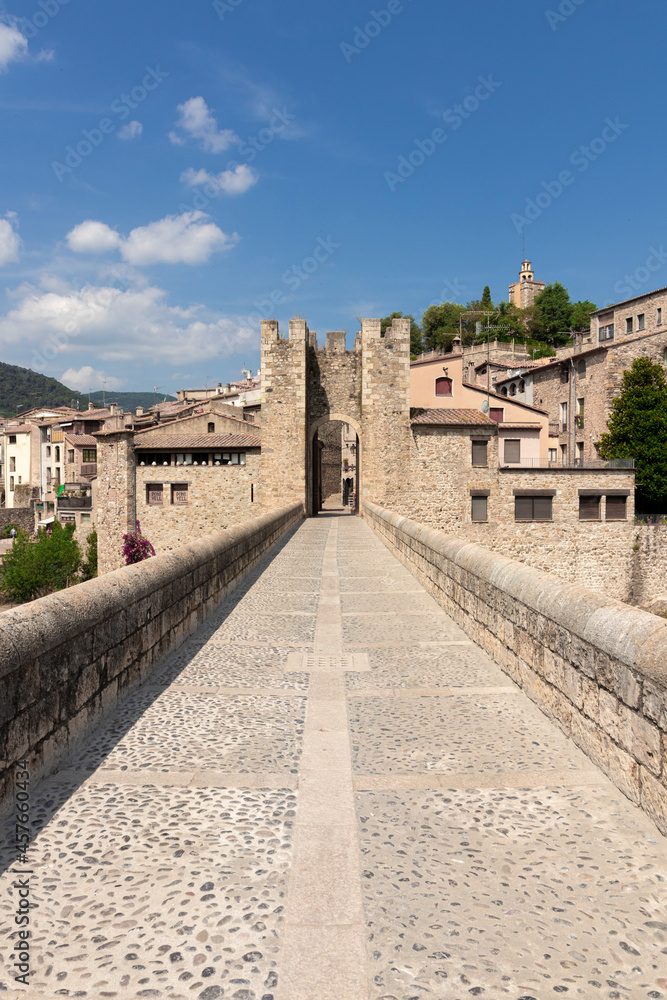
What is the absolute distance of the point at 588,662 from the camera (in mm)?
3641

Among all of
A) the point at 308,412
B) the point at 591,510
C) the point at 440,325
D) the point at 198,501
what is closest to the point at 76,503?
the point at 198,501

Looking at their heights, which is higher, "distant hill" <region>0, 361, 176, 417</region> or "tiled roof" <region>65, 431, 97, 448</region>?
"distant hill" <region>0, 361, 176, 417</region>

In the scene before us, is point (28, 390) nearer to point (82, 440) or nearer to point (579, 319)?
point (82, 440)

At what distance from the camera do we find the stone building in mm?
112938

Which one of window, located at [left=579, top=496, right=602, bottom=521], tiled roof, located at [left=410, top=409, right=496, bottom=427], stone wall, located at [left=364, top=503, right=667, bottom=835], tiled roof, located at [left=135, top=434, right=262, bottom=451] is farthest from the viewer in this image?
tiled roof, located at [left=135, top=434, right=262, bottom=451]

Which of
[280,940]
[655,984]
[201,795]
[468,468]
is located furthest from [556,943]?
[468,468]

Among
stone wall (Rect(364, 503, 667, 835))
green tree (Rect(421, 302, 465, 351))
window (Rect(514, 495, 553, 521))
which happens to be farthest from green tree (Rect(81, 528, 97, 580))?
green tree (Rect(421, 302, 465, 351))

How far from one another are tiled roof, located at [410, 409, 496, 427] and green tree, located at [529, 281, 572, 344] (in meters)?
53.5

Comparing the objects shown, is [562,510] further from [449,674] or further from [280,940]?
[280,940]

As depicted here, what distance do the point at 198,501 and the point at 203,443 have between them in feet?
10.5

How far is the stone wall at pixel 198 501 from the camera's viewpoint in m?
32.4

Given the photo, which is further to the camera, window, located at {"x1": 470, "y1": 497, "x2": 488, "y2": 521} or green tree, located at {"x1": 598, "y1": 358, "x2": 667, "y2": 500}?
green tree, located at {"x1": 598, "y1": 358, "x2": 667, "y2": 500}

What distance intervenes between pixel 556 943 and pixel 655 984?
31 cm

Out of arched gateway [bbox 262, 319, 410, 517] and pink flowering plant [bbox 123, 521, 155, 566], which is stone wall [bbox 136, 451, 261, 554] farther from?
arched gateway [bbox 262, 319, 410, 517]
